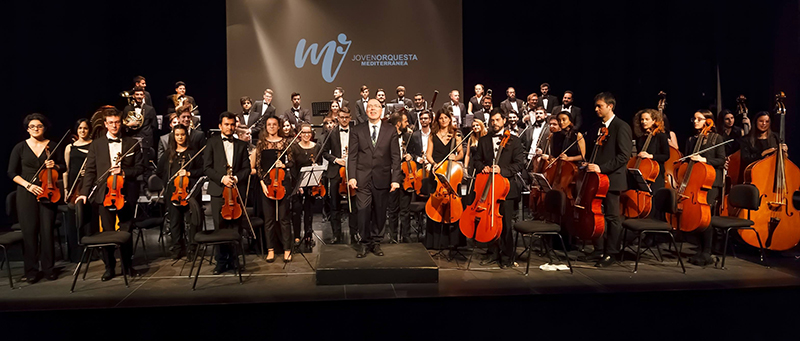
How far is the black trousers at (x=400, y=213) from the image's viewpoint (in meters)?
6.11

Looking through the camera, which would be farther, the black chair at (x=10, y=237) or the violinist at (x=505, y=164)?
the violinist at (x=505, y=164)

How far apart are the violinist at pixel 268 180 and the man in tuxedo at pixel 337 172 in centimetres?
55

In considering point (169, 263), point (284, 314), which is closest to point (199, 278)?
point (169, 263)

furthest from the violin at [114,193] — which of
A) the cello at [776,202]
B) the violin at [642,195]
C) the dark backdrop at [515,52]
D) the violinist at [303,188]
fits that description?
the cello at [776,202]

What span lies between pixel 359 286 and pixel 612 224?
100.0 inches

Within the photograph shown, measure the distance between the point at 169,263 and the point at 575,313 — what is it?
408 centimetres

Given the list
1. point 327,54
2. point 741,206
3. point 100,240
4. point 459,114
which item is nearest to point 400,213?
point 100,240

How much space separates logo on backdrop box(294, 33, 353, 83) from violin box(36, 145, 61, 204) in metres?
6.31

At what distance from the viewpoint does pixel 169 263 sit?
18.3 feet

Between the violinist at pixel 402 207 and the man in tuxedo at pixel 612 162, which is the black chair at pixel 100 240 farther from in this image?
the man in tuxedo at pixel 612 162

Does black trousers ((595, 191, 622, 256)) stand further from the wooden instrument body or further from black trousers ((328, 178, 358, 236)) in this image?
black trousers ((328, 178, 358, 236))

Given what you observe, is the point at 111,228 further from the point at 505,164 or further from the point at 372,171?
the point at 505,164

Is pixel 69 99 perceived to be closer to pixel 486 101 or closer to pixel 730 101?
pixel 486 101

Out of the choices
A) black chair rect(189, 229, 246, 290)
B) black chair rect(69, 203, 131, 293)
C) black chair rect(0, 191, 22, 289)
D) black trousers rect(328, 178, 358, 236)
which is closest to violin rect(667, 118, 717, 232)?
black trousers rect(328, 178, 358, 236)
